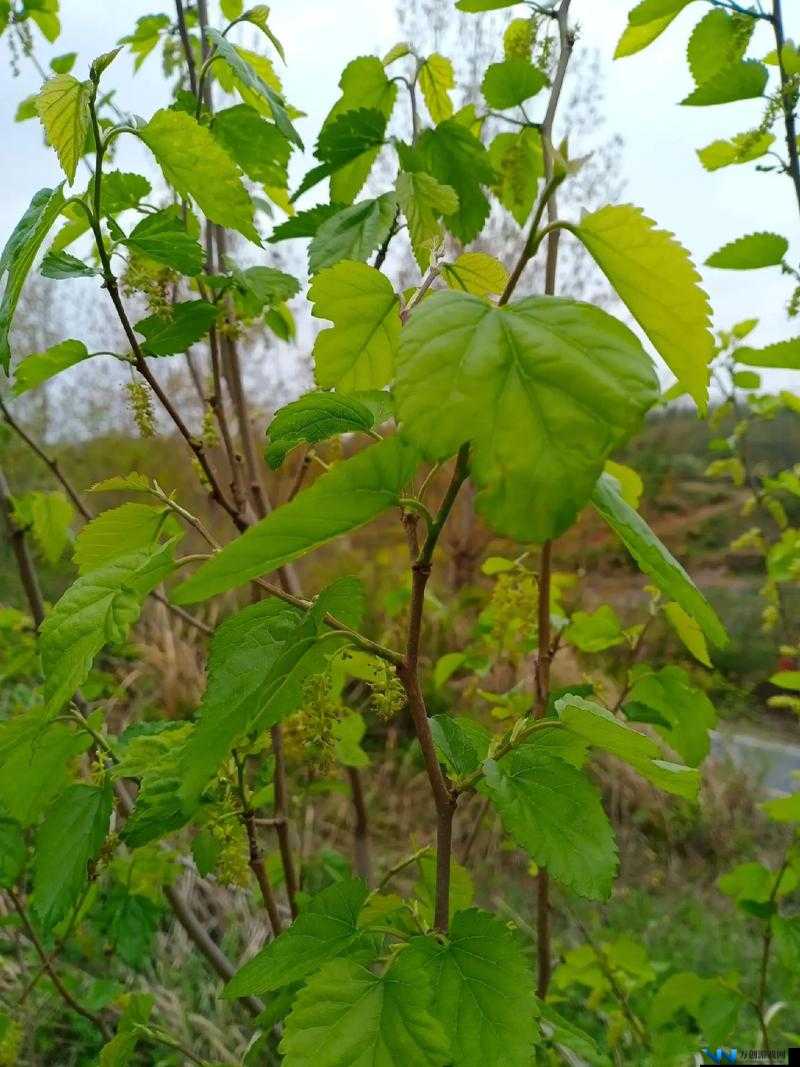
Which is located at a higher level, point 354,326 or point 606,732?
point 354,326

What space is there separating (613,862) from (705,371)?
31cm

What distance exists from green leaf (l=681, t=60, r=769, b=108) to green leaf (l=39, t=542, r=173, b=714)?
0.98 meters

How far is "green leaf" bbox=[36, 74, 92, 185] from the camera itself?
0.56 meters

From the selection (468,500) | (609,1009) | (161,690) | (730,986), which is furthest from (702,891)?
(468,500)

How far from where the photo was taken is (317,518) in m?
0.41

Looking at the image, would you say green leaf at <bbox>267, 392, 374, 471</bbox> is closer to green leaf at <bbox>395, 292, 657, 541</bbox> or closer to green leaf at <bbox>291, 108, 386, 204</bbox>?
green leaf at <bbox>395, 292, 657, 541</bbox>

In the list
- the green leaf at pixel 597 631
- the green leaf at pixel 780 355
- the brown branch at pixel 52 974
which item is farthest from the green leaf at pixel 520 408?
the brown branch at pixel 52 974

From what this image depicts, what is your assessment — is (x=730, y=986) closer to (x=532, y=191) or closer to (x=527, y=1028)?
(x=527, y=1028)

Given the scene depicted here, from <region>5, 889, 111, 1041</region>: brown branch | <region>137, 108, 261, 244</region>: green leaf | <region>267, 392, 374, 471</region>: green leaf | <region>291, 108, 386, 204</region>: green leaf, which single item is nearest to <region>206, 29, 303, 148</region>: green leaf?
<region>291, 108, 386, 204</region>: green leaf

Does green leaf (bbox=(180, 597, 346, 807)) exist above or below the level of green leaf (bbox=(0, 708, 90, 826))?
above

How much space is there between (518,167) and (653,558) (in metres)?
0.81

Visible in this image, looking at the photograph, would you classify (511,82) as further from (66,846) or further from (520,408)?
(66,846)

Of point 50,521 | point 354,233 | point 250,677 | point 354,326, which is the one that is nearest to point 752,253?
point 354,233

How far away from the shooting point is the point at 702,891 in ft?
10.1
